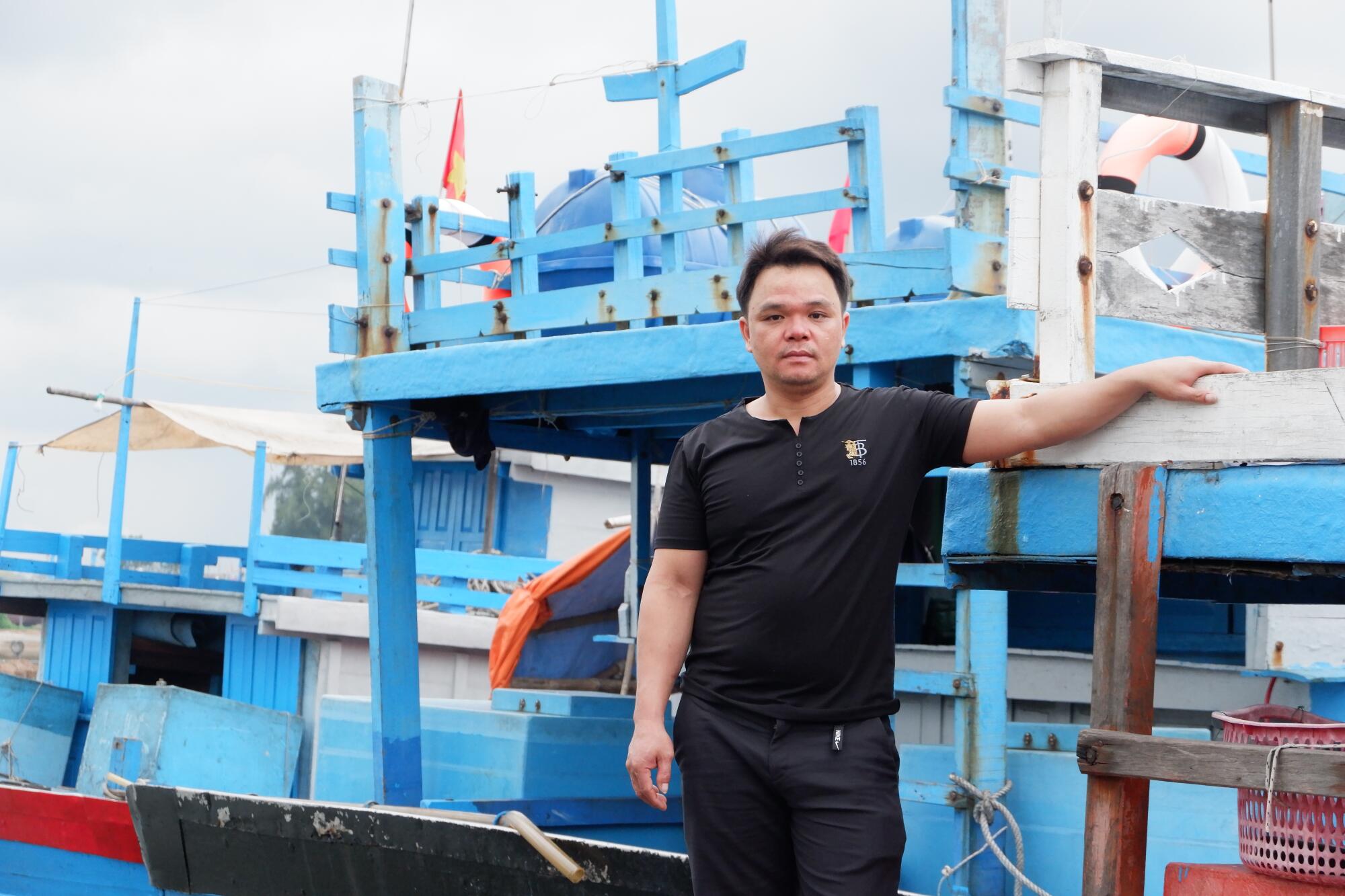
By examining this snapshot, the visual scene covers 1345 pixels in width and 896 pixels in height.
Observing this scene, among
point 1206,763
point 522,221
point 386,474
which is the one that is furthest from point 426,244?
point 1206,763

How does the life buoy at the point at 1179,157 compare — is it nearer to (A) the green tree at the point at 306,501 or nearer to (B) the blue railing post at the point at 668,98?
(B) the blue railing post at the point at 668,98

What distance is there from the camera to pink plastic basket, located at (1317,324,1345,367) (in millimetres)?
3184

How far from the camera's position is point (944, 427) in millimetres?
2936

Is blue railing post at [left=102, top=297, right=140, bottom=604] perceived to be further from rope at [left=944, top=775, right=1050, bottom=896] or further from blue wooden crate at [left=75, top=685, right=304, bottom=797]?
rope at [left=944, top=775, right=1050, bottom=896]

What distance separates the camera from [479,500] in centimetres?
1909

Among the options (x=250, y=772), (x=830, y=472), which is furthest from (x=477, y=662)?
(x=830, y=472)

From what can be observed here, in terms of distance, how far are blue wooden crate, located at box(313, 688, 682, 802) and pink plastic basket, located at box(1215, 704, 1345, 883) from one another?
5.70 meters

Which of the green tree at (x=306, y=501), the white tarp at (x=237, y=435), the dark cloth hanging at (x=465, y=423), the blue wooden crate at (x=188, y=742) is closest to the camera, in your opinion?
the dark cloth hanging at (x=465, y=423)

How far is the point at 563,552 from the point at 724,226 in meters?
12.7

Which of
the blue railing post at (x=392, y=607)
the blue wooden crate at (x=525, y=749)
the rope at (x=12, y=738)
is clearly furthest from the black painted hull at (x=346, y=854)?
the rope at (x=12, y=738)

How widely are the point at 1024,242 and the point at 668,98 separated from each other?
359 cm

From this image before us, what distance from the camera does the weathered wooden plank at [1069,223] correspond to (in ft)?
9.98

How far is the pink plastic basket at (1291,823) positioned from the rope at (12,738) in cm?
1366

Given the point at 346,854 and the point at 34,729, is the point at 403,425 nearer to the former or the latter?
the point at 346,854
